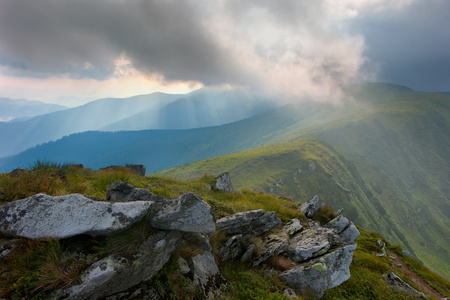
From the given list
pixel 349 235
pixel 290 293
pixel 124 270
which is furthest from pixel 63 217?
pixel 349 235

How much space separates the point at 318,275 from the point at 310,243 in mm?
2088

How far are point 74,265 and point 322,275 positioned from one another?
9.81 metres

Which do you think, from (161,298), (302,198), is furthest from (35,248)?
(302,198)

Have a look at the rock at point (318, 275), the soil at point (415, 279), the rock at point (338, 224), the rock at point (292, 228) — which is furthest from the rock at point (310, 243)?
the soil at point (415, 279)

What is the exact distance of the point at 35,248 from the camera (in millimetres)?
5438

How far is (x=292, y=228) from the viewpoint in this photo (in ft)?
44.2

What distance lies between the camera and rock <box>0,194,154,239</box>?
18.2 feet

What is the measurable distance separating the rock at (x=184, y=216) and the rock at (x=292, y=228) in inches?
303

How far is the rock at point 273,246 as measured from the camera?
10.1 meters

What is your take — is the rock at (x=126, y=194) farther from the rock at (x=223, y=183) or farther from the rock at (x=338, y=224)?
the rock at (x=338, y=224)

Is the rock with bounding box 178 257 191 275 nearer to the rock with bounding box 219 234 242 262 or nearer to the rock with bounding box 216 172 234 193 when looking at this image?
the rock with bounding box 219 234 242 262

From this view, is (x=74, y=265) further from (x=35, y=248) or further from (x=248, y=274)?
(x=248, y=274)

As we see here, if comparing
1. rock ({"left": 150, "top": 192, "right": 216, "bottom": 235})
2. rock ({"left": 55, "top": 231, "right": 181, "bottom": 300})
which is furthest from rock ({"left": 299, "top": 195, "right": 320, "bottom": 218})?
rock ({"left": 55, "top": 231, "right": 181, "bottom": 300})

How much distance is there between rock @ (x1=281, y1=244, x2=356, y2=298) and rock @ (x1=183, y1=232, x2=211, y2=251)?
163 inches
